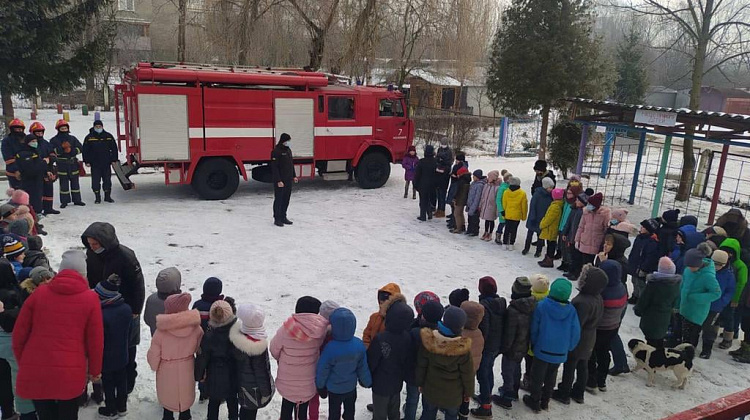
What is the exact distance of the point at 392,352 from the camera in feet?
13.8

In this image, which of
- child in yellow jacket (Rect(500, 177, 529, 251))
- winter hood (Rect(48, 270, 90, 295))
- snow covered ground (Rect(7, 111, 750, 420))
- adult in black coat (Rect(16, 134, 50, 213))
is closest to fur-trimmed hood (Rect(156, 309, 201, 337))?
winter hood (Rect(48, 270, 90, 295))

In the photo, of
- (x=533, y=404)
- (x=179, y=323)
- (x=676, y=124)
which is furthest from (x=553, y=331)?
(x=676, y=124)

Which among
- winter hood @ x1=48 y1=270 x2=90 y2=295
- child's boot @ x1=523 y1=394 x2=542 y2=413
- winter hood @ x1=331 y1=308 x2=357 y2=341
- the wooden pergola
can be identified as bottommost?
child's boot @ x1=523 y1=394 x2=542 y2=413

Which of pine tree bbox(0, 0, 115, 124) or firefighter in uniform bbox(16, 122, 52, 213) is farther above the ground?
pine tree bbox(0, 0, 115, 124)

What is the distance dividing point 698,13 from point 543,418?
1534 cm

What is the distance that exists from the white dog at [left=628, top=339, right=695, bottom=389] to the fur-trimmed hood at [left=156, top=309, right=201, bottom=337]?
434cm

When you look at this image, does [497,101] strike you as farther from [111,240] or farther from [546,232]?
[111,240]

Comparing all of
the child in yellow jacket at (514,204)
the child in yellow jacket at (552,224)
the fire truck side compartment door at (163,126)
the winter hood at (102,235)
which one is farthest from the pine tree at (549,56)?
the winter hood at (102,235)

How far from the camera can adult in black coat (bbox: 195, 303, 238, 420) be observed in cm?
402

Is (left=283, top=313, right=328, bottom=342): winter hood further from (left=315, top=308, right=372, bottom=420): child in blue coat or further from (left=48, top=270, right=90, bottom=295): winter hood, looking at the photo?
(left=48, top=270, right=90, bottom=295): winter hood

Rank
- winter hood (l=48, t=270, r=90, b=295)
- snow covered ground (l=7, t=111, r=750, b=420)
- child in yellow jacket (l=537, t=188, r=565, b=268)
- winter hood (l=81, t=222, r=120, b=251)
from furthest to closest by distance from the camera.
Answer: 1. child in yellow jacket (l=537, t=188, r=565, b=268)
2. snow covered ground (l=7, t=111, r=750, b=420)
3. winter hood (l=81, t=222, r=120, b=251)
4. winter hood (l=48, t=270, r=90, b=295)

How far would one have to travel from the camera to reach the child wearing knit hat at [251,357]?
13.0ft

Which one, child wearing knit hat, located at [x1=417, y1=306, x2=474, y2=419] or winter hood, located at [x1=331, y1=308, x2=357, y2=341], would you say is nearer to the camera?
winter hood, located at [x1=331, y1=308, x2=357, y2=341]

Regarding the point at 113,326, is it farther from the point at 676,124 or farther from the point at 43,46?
the point at 43,46
